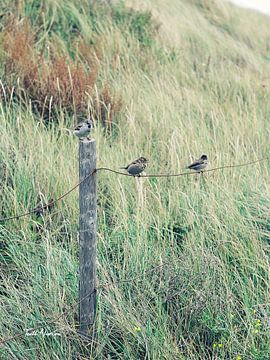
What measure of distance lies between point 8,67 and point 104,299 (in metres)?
3.51

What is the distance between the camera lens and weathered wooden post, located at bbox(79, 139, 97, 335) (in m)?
3.02

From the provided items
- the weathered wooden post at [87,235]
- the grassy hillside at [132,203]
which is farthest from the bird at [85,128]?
the weathered wooden post at [87,235]

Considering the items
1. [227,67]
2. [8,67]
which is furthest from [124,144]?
[227,67]

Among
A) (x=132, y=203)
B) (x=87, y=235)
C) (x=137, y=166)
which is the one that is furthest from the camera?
(x=132, y=203)

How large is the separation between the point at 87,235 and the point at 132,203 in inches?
53.3

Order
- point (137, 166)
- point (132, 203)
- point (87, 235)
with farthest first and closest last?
point (132, 203) < point (137, 166) < point (87, 235)

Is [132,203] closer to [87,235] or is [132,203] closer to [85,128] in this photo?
[85,128]

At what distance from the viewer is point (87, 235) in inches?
122

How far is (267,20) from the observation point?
14.5 meters

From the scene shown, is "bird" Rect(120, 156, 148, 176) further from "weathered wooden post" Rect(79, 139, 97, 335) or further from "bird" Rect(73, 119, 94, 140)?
"weathered wooden post" Rect(79, 139, 97, 335)

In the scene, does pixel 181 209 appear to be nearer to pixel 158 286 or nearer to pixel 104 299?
pixel 158 286

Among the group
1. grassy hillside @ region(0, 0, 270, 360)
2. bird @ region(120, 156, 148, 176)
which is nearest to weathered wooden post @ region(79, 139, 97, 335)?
grassy hillside @ region(0, 0, 270, 360)

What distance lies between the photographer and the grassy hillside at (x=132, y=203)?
3295 millimetres

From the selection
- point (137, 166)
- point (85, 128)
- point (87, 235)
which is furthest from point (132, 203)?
point (87, 235)
